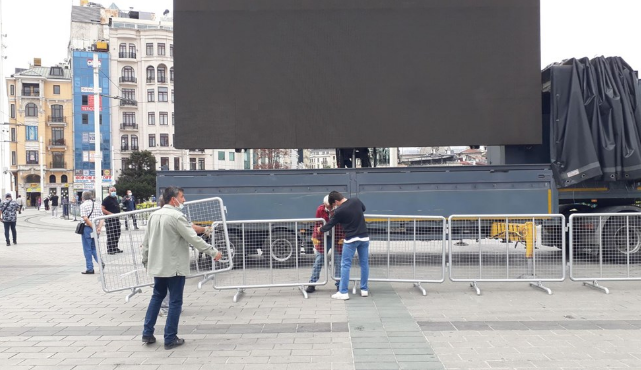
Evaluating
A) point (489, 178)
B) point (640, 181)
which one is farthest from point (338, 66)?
point (640, 181)

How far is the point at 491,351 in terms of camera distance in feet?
17.7

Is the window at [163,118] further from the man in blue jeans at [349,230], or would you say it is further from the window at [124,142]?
the man in blue jeans at [349,230]

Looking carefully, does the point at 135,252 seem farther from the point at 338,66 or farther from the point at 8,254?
the point at 8,254

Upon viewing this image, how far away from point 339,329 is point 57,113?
7488 centimetres

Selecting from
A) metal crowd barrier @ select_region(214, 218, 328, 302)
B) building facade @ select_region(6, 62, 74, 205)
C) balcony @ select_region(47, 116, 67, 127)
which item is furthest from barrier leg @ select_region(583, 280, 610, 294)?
balcony @ select_region(47, 116, 67, 127)

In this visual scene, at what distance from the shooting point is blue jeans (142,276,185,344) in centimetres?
570

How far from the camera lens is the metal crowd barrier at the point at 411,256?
8.47 meters

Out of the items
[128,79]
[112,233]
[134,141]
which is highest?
[128,79]

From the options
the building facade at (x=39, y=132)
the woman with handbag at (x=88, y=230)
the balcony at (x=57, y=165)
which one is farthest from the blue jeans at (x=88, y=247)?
the balcony at (x=57, y=165)

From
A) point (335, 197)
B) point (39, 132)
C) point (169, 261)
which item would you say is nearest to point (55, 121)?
point (39, 132)

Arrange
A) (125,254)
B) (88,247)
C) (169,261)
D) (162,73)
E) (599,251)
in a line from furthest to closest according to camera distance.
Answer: (162,73), (88,247), (599,251), (125,254), (169,261)

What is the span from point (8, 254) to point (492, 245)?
42.7 ft

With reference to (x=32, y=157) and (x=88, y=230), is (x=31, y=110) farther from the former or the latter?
(x=88, y=230)

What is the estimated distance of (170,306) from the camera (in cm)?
575
